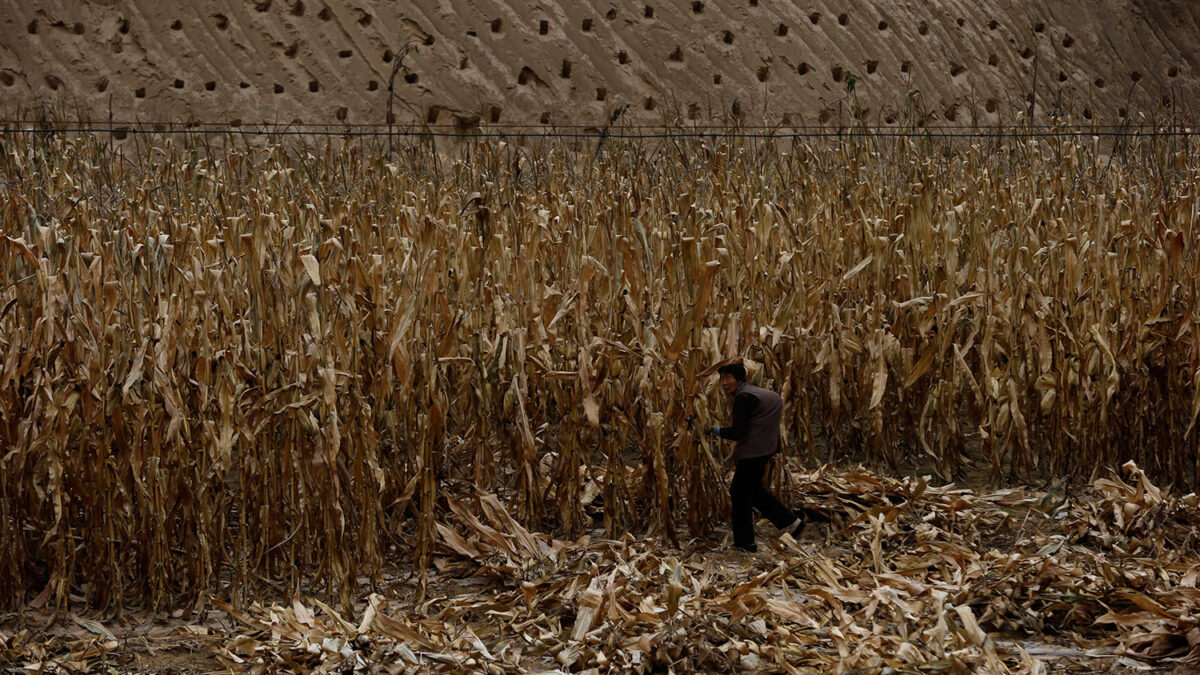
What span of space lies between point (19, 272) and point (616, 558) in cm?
204

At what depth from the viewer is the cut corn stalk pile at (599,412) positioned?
A: 3602 mm

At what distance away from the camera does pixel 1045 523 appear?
172 inches

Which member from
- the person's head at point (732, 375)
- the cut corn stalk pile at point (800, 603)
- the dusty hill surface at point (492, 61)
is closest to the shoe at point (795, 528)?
the cut corn stalk pile at point (800, 603)

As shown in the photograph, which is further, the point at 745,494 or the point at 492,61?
the point at 492,61

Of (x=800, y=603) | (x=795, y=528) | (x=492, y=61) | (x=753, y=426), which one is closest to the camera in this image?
(x=800, y=603)

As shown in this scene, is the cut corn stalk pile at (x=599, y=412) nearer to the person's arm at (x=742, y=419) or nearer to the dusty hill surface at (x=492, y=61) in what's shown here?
the person's arm at (x=742, y=419)

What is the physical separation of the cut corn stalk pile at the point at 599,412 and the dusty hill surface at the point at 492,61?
5.85m

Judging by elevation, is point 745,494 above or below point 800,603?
above

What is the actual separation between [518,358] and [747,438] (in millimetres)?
782

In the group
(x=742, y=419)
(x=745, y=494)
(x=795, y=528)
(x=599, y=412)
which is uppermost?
(x=742, y=419)

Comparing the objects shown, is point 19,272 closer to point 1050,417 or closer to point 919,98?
point 1050,417

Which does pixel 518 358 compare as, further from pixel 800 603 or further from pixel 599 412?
pixel 800 603

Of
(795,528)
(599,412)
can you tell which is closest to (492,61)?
(599,412)

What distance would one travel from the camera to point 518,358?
163 inches
